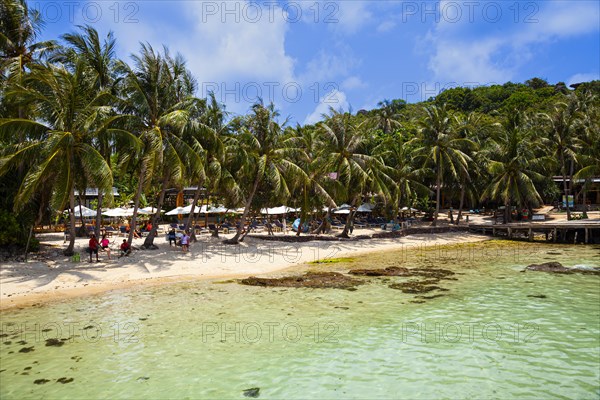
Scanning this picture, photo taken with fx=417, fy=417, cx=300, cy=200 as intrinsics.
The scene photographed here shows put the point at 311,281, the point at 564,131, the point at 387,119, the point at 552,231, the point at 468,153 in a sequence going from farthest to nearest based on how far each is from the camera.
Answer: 1. the point at 387,119
2. the point at 468,153
3. the point at 564,131
4. the point at 552,231
5. the point at 311,281

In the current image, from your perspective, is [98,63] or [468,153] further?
[468,153]

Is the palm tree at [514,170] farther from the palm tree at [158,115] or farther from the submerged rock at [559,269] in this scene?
the palm tree at [158,115]

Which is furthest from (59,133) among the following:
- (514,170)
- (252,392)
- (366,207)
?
(514,170)

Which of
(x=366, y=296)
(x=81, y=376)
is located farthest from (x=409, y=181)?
(x=81, y=376)

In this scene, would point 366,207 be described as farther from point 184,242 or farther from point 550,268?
point 184,242

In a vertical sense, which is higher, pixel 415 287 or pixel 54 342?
pixel 415 287

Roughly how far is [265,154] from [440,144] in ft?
56.0

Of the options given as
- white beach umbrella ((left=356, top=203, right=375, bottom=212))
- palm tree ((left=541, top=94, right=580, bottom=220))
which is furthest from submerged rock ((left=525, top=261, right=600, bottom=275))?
palm tree ((left=541, top=94, right=580, bottom=220))

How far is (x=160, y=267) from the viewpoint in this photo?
1923cm

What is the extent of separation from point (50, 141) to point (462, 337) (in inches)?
609

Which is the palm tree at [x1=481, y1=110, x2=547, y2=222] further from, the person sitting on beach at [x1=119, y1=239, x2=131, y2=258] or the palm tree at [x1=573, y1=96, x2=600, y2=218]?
the person sitting on beach at [x1=119, y1=239, x2=131, y2=258]

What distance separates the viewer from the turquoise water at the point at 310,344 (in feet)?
26.5

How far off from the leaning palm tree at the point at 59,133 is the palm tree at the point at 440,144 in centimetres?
2638

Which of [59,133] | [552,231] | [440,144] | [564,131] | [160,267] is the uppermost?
[564,131]
